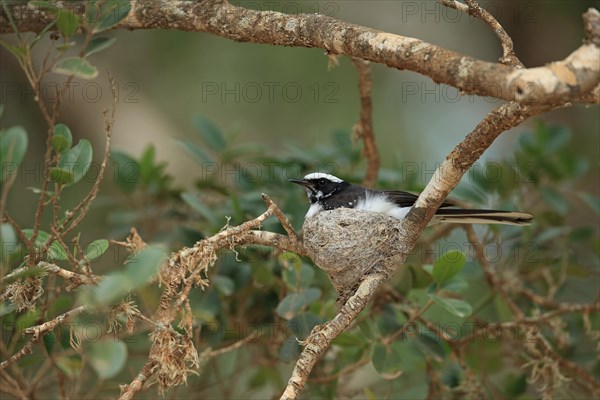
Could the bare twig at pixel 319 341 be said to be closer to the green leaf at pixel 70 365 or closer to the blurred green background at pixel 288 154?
the blurred green background at pixel 288 154

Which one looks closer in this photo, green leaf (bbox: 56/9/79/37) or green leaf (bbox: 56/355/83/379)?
green leaf (bbox: 56/9/79/37)

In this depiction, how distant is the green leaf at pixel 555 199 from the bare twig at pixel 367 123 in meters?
1.06

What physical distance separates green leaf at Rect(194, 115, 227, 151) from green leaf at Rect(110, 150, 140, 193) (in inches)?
Result: 17.8

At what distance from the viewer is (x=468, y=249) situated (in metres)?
4.29

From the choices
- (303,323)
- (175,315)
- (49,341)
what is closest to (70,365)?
(49,341)

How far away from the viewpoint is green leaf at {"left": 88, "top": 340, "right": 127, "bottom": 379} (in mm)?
1602

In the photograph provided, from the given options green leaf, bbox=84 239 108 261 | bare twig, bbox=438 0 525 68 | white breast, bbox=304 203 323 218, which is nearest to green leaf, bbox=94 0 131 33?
green leaf, bbox=84 239 108 261

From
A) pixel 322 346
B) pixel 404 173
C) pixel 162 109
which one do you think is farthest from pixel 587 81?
pixel 162 109

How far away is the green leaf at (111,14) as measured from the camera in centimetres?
258

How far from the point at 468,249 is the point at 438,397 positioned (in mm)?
938

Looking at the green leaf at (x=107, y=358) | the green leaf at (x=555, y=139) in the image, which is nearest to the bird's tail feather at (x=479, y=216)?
the green leaf at (x=555, y=139)

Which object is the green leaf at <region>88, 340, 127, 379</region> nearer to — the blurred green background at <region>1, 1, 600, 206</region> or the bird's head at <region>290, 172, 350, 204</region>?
the bird's head at <region>290, 172, 350, 204</region>

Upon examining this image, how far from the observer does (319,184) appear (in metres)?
4.15

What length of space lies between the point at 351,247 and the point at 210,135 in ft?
5.25
